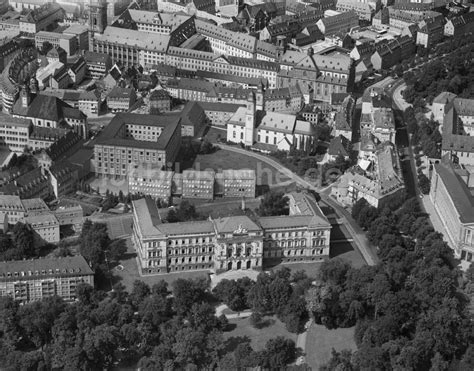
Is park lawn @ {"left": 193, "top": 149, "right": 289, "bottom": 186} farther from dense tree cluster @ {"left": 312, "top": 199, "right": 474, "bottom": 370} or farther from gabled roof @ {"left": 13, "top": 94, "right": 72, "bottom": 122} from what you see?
dense tree cluster @ {"left": 312, "top": 199, "right": 474, "bottom": 370}

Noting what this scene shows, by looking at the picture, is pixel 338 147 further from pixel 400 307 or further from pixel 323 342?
pixel 323 342

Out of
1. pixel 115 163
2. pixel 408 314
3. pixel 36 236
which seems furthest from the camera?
pixel 115 163

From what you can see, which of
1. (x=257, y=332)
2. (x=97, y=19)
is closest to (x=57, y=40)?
(x=97, y=19)

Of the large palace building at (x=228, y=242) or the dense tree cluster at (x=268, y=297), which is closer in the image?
the dense tree cluster at (x=268, y=297)

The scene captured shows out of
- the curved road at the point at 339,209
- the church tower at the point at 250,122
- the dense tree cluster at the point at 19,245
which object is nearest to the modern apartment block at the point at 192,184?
the curved road at the point at 339,209

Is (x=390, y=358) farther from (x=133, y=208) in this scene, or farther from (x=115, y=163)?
(x=115, y=163)

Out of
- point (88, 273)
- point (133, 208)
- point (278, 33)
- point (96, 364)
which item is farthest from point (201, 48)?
point (96, 364)

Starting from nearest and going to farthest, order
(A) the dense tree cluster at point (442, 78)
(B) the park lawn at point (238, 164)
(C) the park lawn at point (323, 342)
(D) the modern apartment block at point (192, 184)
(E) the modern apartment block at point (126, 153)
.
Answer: (C) the park lawn at point (323, 342) → (D) the modern apartment block at point (192, 184) → (E) the modern apartment block at point (126, 153) → (B) the park lawn at point (238, 164) → (A) the dense tree cluster at point (442, 78)

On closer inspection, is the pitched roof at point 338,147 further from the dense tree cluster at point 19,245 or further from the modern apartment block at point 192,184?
the dense tree cluster at point 19,245
